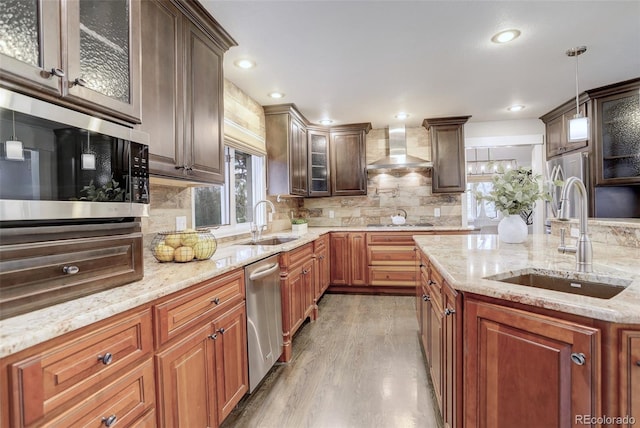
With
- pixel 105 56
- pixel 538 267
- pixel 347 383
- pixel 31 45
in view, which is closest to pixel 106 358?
pixel 31 45

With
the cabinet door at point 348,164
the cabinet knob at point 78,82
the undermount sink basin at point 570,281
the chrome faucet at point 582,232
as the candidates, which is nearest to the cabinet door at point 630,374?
the undermount sink basin at point 570,281

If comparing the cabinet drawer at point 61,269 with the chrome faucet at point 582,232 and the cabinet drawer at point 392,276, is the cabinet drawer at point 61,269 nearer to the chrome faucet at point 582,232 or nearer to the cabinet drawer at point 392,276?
the chrome faucet at point 582,232

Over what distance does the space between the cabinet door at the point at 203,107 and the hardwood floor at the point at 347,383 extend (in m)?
1.47

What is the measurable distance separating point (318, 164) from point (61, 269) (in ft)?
12.5

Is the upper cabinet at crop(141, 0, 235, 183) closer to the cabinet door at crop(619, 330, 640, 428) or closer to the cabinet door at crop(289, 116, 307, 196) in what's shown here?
the cabinet door at crop(289, 116, 307, 196)

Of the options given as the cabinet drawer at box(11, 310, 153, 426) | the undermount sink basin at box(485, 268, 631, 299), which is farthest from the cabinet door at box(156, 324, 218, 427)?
the undermount sink basin at box(485, 268, 631, 299)

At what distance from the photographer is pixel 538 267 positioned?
4.81 ft

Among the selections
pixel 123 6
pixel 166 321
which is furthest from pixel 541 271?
pixel 123 6

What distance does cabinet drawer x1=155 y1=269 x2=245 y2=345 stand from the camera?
1.19m

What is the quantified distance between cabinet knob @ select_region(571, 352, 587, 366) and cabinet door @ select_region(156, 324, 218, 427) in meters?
1.40

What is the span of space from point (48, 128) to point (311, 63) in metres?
2.16

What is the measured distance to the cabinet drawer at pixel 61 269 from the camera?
2.69 ft

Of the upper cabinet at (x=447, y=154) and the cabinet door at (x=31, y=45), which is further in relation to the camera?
the upper cabinet at (x=447, y=154)

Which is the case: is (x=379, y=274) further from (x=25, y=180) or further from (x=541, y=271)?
(x=25, y=180)
